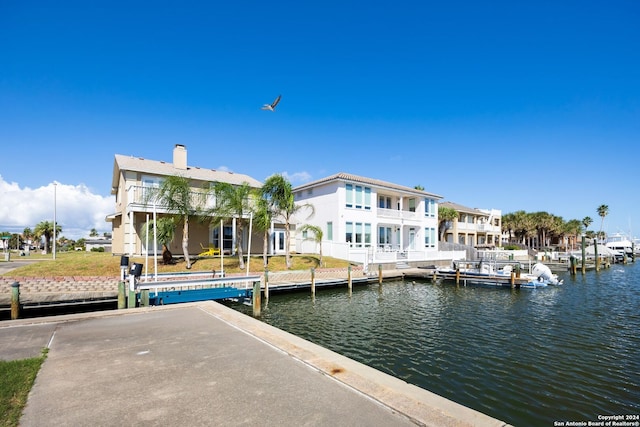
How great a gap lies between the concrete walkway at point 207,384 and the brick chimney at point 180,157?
76.2ft

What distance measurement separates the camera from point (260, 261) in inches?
1046

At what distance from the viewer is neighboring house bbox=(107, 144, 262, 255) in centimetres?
2339

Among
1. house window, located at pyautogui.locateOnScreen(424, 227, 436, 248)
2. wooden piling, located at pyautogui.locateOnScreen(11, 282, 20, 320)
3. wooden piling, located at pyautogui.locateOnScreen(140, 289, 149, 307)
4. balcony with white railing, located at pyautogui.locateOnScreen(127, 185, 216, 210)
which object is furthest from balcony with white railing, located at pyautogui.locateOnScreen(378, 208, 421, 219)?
wooden piling, located at pyautogui.locateOnScreen(11, 282, 20, 320)

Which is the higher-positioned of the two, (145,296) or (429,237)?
(429,237)

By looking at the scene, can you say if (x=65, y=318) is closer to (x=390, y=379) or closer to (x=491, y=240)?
(x=390, y=379)

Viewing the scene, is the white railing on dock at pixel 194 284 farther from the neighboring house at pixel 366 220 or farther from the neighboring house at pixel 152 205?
the neighboring house at pixel 366 220

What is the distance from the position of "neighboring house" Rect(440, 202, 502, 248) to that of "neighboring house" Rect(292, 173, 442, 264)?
Result: 52.0 feet

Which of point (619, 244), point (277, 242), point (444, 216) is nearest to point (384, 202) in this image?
point (277, 242)

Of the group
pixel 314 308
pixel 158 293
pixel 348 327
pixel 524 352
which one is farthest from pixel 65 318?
pixel 524 352

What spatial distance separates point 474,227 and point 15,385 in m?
62.7

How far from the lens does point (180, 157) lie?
3020cm

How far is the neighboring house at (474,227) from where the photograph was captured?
56.0 metres

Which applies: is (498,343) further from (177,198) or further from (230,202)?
(177,198)

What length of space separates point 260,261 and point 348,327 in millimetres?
14207
